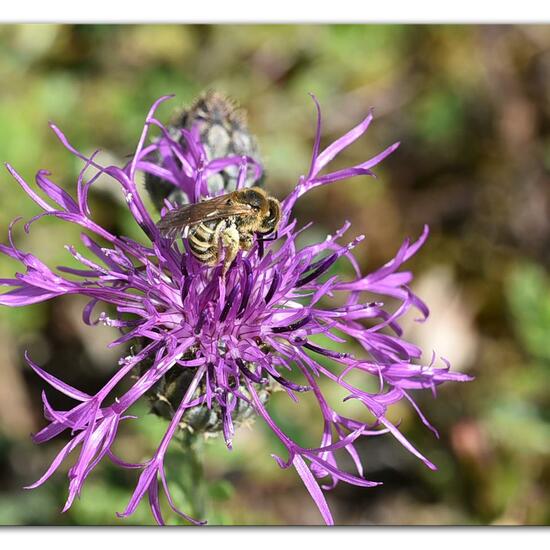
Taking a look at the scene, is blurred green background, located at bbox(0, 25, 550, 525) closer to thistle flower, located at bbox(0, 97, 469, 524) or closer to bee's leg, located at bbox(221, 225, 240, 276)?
thistle flower, located at bbox(0, 97, 469, 524)

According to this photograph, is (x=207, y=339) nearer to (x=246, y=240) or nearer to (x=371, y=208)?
(x=246, y=240)

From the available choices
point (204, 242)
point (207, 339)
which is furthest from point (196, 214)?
point (207, 339)

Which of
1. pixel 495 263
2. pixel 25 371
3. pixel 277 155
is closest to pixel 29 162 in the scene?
pixel 25 371

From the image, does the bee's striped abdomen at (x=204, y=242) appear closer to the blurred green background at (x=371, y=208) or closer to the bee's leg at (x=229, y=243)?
the bee's leg at (x=229, y=243)

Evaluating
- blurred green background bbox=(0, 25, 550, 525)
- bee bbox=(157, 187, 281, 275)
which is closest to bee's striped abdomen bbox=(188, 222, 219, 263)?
bee bbox=(157, 187, 281, 275)

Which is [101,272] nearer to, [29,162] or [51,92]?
[29,162]

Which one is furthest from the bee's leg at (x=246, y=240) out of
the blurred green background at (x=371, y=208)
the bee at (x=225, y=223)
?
the blurred green background at (x=371, y=208)
